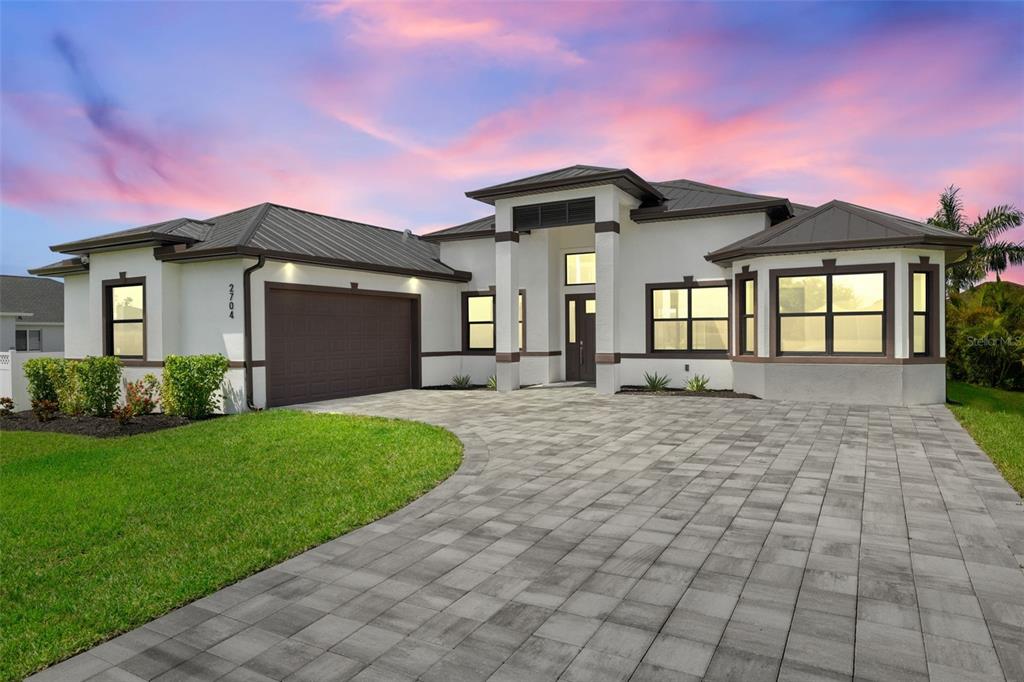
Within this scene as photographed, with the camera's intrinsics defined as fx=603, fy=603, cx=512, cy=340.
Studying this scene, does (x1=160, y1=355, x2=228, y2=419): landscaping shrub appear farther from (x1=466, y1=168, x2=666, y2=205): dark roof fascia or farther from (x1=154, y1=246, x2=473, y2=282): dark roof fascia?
(x1=466, y1=168, x2=666, y2=205): dark roof fascia

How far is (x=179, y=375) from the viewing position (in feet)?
37.9

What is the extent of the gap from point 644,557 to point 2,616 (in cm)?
384

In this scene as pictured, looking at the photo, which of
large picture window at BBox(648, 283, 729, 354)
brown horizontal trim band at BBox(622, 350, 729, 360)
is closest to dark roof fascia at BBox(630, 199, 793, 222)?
large picture window at BBox(648, 283, 729, 354)

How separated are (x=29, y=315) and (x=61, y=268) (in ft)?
50.6

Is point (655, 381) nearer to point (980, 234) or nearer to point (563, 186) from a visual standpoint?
point (563, 186)

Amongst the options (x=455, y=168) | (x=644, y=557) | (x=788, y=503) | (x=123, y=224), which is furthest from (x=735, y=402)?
(x=123, y=224)

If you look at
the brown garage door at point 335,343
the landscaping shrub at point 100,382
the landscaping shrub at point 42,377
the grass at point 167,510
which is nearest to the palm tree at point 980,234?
the brown garage door at point 335,343

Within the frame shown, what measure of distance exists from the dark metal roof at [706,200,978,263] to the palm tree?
52.1 ft

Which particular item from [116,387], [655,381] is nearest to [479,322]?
[655,381]

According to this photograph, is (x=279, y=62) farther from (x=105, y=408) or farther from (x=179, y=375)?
(x=105, y=408)

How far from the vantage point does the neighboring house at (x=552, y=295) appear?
11797 millimetres

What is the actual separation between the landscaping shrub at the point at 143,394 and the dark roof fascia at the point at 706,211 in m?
11.2

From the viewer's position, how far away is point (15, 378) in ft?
46.5

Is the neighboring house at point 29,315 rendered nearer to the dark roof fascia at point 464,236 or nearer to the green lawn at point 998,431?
the dark roof fascia at point 464,236
